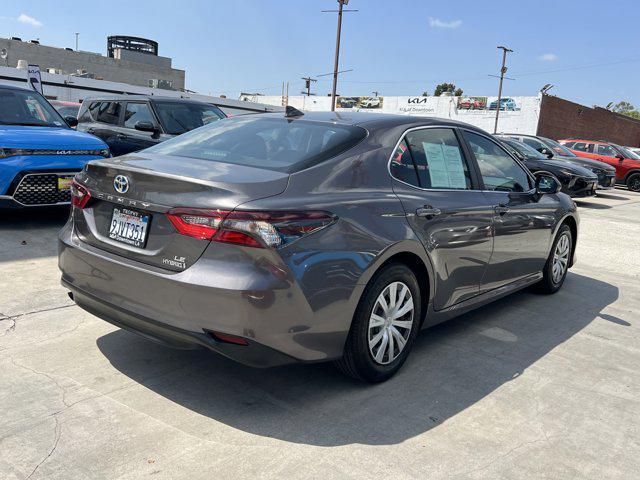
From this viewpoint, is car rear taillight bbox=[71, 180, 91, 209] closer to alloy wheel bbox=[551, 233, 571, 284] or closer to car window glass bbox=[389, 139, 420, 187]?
car window glass bbox=[389, 139, 420, 187]

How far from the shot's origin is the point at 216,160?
3545 millimetres

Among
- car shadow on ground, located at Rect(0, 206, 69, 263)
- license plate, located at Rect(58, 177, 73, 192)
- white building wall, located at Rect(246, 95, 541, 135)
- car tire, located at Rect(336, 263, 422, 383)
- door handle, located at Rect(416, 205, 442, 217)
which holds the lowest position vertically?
car shadow on ground, located at Rect(0, 206, 69, 263)

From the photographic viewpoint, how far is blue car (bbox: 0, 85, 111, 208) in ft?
21.5

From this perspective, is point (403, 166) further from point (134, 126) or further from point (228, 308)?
point (134, 126)

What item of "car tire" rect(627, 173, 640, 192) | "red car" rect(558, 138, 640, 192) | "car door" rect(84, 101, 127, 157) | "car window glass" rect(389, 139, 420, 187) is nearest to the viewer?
"car window glass" rect(389, 139, 420, 187)

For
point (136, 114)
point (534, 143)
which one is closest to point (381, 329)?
point (136, 114)

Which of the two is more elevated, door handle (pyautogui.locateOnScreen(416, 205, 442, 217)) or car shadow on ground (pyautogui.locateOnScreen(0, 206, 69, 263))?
door handle (pyautogui.locateOnScreen(416, 205, 442, 217))

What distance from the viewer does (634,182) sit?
22.3 meters

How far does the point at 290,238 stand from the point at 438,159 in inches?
66.8

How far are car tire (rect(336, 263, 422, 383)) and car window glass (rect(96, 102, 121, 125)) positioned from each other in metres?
7.52

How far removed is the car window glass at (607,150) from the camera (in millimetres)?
22453

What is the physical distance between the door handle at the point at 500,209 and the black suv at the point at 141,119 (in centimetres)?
555

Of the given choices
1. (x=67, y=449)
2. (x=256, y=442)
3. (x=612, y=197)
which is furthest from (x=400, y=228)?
(x=612, y=197)

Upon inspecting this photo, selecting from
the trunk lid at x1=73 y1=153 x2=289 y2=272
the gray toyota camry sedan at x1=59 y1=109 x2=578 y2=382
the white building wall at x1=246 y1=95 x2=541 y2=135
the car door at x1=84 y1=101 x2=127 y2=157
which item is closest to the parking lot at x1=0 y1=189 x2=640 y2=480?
the gray toyota camry sedan at x1=59 y1=109 x2=578 y2=382
